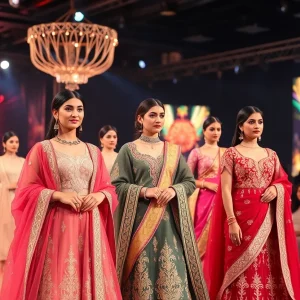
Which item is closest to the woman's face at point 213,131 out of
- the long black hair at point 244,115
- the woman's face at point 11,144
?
the long black hair at point 244,115

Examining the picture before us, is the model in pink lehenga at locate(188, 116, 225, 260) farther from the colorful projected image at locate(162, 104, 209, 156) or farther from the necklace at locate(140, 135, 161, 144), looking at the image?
the colorful projected image at locate(162, 104, 209, 156)

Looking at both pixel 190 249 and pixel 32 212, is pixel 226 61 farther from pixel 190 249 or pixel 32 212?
pixel 32 212

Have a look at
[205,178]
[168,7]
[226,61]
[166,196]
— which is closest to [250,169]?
[166,196]

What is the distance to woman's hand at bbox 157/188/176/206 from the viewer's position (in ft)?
13.8

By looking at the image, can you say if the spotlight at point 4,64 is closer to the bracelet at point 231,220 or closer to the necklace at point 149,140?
the necklace at point 149,140

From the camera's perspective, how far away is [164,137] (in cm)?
1411

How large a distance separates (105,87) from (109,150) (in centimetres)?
682

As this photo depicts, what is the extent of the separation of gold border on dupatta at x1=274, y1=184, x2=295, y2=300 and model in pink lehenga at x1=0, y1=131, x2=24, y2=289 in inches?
126

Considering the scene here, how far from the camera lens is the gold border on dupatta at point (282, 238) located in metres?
4.44

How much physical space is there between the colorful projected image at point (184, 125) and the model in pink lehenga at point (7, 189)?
22.0 feet

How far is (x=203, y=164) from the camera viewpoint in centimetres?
679

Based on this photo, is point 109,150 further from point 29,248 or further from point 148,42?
point 148,42

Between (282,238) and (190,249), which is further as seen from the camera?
(282,238)

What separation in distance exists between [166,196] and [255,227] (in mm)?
668
